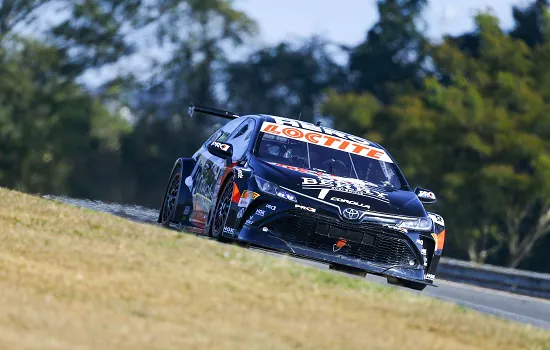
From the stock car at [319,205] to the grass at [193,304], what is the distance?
2.56ft

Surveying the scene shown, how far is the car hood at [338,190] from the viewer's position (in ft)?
40.5

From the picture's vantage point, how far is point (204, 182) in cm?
1391

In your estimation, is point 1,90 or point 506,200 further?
point 1,90

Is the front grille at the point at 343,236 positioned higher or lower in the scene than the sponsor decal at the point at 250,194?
lower

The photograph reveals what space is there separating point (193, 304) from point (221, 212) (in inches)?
174

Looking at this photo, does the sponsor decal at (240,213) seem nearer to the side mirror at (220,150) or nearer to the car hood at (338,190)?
the car hood at (338,190)

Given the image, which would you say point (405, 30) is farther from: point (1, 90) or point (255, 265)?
point (255, 265)

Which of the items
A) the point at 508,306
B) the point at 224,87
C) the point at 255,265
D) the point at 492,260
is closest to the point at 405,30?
the point at 224,87

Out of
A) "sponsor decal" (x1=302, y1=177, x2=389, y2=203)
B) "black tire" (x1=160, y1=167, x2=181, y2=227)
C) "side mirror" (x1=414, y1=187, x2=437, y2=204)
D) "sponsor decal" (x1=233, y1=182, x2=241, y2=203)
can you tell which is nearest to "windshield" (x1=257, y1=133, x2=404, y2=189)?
"side mirror" (x1=414, y1=187, x2=437, y2=204)

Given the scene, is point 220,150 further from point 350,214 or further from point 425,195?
point 425,195

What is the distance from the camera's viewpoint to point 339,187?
1259 cm

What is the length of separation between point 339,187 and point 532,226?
35.7m

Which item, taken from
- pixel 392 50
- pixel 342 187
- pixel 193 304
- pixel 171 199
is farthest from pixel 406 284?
pixel 392 50

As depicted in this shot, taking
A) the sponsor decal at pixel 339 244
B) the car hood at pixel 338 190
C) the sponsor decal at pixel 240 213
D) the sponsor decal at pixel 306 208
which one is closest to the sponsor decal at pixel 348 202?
the car hood at pixel 338 190
